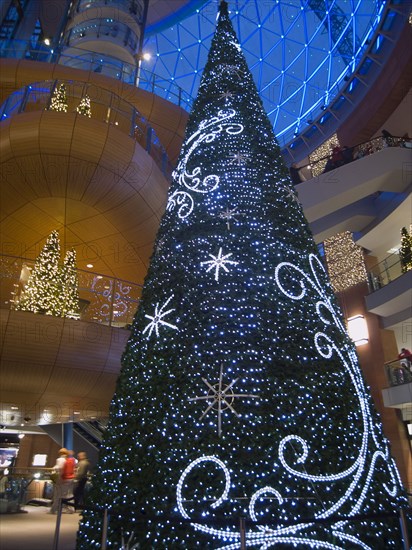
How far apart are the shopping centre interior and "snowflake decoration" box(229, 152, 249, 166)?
18.0 feet

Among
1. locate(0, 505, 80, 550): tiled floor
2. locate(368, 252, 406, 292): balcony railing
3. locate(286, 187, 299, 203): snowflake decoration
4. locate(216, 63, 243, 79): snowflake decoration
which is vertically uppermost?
locate(368, 252, 406, 292): balcony railing

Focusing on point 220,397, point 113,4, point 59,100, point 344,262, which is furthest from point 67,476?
point 113,4

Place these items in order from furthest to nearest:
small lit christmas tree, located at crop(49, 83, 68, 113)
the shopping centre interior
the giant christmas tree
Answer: small lit christmas tree, located at crop(49, 83, 68, 113)
the shopping centre interior
the giant christmas tree

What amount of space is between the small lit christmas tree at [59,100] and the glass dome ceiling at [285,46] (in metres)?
15.9

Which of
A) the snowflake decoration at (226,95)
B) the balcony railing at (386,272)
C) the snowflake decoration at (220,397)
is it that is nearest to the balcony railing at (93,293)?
the snowflake decoration at (226,95)

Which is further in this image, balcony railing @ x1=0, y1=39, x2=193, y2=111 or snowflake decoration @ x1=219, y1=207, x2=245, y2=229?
balcony railing @ x1=0, y1=39, x2=193, y2=111

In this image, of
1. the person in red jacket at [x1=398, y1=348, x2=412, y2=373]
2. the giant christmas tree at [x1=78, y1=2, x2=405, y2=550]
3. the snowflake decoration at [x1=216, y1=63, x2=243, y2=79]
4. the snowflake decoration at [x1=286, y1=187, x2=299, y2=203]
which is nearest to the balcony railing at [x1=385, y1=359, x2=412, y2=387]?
the person in red jacket at [x1=398, y1=348, x2=412, y2=373]

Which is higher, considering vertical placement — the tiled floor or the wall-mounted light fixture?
the wall-mounted light fixture

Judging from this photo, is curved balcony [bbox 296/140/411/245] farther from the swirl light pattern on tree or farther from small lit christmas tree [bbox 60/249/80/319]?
the swirl light pattern on tree

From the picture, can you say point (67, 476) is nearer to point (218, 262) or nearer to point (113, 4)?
point (218, 262)

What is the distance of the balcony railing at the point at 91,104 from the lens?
9.75 m

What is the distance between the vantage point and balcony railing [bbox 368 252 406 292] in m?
14.1

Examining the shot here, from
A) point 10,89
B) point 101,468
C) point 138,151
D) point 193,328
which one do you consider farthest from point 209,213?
point 10,89

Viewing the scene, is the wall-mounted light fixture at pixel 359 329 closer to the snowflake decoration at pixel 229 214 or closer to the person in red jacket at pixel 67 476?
the person in red jacket at pixel 67 476
